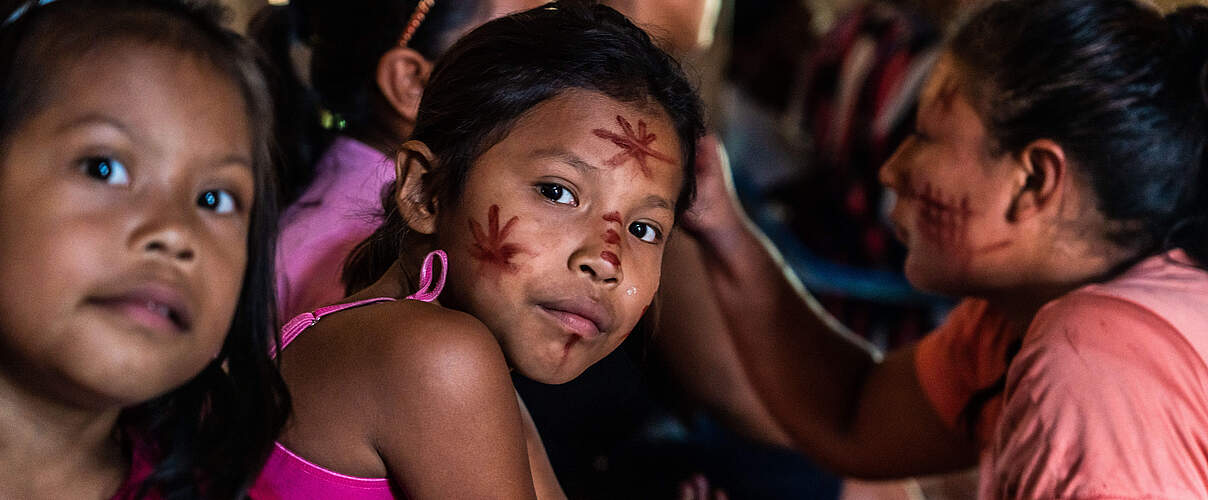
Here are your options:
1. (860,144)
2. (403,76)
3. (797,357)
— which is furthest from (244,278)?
(860,144)

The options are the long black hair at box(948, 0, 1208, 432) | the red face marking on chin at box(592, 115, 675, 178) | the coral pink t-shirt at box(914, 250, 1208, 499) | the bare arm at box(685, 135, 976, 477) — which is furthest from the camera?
the bare arm at box(685, 135, 976, 477)

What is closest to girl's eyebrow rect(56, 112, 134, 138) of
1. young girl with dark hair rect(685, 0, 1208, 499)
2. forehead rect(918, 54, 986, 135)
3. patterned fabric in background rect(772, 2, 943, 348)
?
young girl with dark hair rect(685, 0, 1208, 499)

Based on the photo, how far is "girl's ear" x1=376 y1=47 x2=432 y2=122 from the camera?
1184 millimetres

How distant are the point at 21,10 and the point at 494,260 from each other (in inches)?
13.7

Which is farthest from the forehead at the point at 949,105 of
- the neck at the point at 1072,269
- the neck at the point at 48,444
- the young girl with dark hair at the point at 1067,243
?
the neck at the point at 48,444

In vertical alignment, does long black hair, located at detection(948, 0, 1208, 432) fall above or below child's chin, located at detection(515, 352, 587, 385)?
above

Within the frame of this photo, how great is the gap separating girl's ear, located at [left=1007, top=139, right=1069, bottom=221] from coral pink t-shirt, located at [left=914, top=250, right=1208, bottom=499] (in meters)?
0.10

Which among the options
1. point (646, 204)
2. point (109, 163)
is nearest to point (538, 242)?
point (646, 204)

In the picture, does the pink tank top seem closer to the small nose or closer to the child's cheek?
the child's cheek

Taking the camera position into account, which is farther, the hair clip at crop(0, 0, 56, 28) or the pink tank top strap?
the pink tank top strap

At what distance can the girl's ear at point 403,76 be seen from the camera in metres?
1.18

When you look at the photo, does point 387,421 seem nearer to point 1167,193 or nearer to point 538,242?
point 538,242

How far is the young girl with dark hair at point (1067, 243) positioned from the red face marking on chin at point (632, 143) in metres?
0.44

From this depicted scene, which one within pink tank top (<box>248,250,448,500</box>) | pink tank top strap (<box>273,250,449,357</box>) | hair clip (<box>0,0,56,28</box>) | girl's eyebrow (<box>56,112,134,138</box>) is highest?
hair clip (<box>0,0,56,28</box>)
